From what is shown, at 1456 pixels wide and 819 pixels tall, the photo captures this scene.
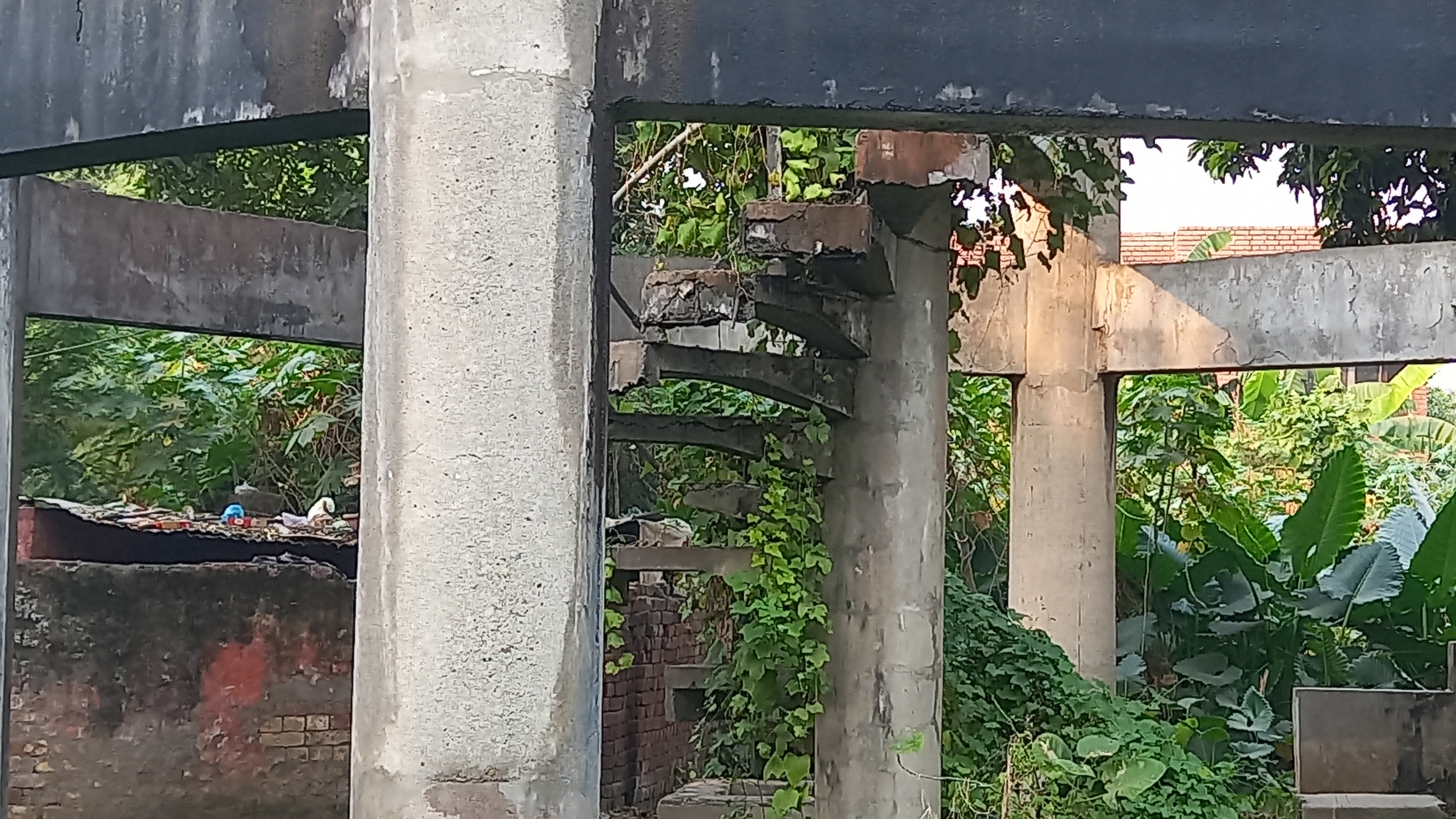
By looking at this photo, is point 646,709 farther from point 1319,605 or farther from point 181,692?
point 1319,605

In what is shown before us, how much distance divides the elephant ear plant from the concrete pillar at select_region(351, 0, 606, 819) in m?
7.98

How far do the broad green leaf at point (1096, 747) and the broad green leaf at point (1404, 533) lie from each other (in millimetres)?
5224

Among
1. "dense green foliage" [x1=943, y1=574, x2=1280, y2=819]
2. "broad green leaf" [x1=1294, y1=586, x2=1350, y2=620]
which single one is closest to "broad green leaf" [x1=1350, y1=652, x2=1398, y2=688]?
"broad green leaf" [x1=1294, y1=586, x2=1350, y2=620]

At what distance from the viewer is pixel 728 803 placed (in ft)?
22.2

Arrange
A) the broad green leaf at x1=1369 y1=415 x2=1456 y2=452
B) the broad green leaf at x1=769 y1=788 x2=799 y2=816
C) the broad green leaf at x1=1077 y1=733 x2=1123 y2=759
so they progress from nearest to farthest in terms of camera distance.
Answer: the broad green leaf at x1=769 y1=788 x2=799 y2=816, the broad green leaf at x1=1077 y1=733 x2=1123 y2=759, the broad green leaf at x1=1369 y1=415 x2=1456 y2=452

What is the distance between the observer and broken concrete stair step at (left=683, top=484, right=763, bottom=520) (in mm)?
5566

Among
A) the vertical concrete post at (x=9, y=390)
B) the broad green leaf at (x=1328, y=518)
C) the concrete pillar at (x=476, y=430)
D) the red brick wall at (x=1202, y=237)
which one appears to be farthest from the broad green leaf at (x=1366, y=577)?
the red brick wall at (x=1202, y=237)

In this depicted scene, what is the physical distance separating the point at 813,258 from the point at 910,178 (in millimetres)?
461

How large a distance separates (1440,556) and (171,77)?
909cm

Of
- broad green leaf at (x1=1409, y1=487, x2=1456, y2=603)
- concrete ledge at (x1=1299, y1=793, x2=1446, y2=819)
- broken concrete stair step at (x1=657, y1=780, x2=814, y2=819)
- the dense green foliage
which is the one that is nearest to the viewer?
the dense green foliage

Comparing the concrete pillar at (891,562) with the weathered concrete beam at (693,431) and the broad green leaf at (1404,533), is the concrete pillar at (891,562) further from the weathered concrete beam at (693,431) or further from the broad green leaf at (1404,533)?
the broad green leaf at (1404,533)

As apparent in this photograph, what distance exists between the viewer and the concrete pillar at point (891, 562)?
5.41 meters

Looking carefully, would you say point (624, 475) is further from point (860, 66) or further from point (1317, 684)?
point (860, 66)

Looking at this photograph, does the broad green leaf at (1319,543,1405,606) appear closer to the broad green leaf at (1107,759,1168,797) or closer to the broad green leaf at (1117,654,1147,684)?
the broad green leaf at (1117,654,1147,684)
